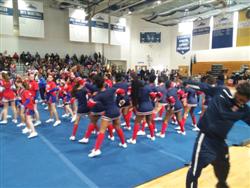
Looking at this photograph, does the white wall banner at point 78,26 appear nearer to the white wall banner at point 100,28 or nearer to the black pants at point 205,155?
the white wall banner at point 100,28

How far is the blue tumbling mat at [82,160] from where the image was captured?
11.4 feet

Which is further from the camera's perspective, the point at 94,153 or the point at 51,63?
the point at 51,63

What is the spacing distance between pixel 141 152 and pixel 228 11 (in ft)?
49.0

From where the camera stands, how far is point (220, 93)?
2.32 meters

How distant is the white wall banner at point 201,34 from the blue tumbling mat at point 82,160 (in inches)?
547

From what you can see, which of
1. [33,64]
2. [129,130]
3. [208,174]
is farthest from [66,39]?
[208,174]

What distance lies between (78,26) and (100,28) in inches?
77.3

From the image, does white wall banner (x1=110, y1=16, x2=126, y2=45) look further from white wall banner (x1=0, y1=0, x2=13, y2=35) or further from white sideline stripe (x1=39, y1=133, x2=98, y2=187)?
white sideline stripe (x1=39, y1=133, x2=98, y2=187)

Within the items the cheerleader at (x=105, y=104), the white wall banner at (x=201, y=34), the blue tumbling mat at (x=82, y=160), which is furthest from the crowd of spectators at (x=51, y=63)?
the cheerleader at (x=105, y=104)

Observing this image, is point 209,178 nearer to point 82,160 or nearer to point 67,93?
point 82,160

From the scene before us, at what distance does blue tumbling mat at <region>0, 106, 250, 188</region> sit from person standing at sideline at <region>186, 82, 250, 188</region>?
4.44 feet

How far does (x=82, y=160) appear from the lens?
4160 millimetres

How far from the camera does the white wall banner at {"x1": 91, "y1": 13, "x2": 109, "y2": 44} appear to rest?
62.7ft

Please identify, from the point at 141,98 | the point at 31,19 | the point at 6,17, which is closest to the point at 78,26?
the point at 31,19
